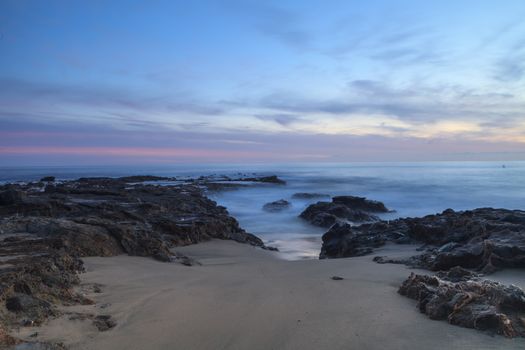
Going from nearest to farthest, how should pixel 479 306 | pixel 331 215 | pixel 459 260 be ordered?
1. pixel 479 306
2. pixel 459 260
3. pixel 331 215

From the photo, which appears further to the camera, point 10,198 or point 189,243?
point 10,198

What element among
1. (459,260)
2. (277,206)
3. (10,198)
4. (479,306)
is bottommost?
(277,206)

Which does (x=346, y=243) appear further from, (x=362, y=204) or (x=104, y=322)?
(x=362, y=204)

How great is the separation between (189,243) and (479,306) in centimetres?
743

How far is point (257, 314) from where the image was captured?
3.77 metres

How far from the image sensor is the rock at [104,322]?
132 inches

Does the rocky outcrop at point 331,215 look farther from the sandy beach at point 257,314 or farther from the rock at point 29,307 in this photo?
the rock at point 29,307

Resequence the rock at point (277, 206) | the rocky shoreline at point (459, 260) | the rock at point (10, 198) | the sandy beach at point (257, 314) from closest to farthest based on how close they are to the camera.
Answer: the sandy beach at point (257, 314), the rocky shoreline at point (459, 260), the rock at point (10, 198), the rock at point (277, 206)

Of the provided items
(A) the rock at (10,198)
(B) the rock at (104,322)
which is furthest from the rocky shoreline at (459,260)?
(A) the rock at (10,198)

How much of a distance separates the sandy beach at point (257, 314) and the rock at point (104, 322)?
0.17ft

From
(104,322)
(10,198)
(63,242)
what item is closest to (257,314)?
(104,322)

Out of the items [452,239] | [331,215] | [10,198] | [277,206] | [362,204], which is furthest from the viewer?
[277,206]

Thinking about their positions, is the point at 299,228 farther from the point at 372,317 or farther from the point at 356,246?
the point at 372,317

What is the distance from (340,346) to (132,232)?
5.68 meters
